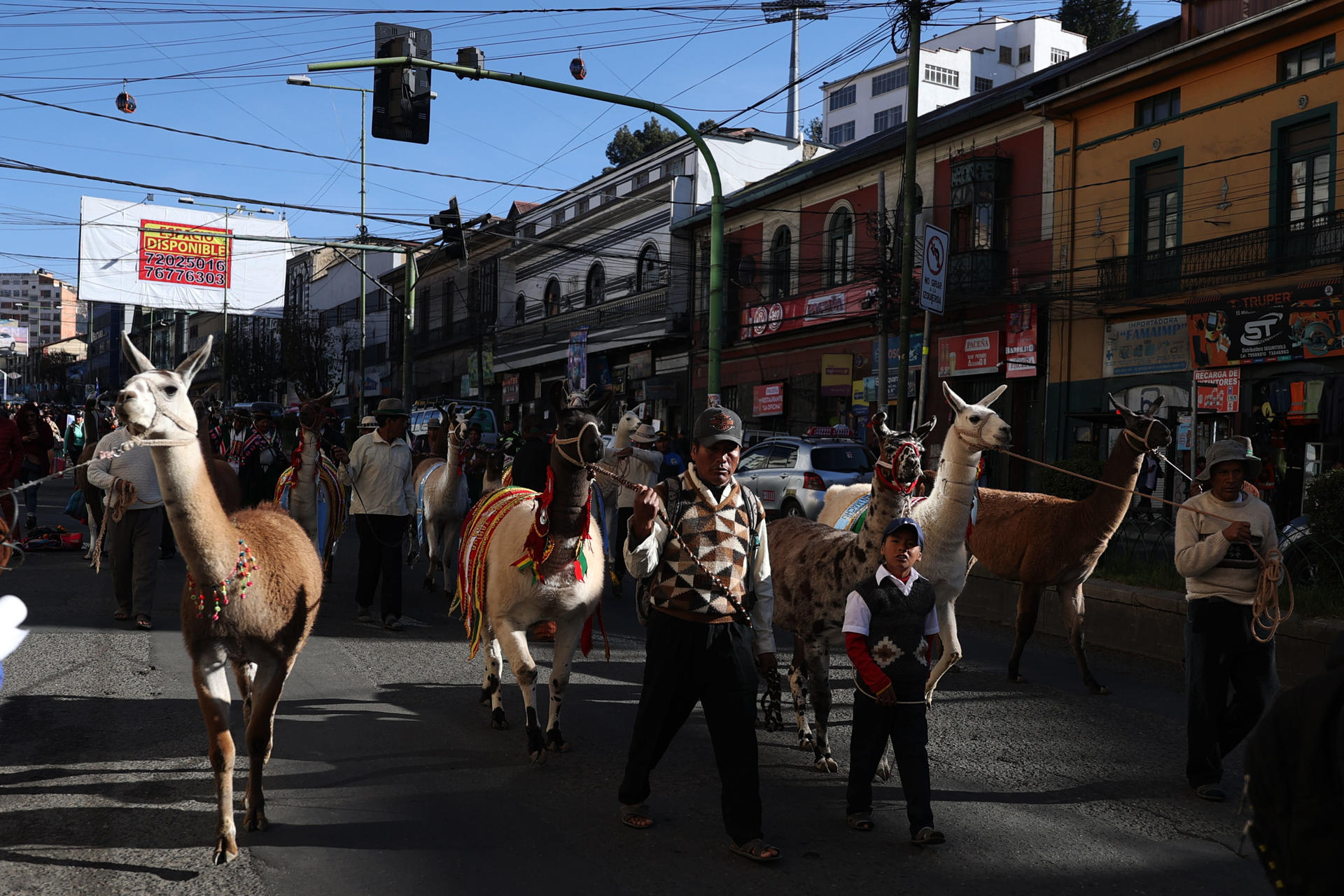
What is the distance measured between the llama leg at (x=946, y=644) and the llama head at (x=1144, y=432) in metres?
1.96

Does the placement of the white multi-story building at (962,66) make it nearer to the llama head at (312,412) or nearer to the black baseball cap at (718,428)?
the llama head at (312,412)

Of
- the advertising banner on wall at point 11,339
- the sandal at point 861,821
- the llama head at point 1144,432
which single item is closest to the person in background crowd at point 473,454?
the llama head at point 1144,432

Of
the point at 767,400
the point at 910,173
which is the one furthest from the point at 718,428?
the point at 767,400

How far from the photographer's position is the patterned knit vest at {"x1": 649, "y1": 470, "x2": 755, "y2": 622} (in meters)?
4.68

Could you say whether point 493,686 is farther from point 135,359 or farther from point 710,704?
point 135,359

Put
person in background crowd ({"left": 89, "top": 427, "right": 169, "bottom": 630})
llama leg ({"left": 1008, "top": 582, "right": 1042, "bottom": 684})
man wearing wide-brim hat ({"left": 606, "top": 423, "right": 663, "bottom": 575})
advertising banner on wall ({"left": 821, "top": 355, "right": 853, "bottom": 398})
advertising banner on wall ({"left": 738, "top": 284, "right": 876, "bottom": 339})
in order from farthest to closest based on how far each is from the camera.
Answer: advertising banner on wall ({"left": 738, "top": 284, "right": 876, "bottom": 339}) → advertising banner on wall ({"left": 821, "top": 355, "right": 853, "bottom": 398}) → man wearing wide-brim hat ({"left": 606, "top": 423, "right": 663, "bottom": 575}) → person in background crowd ({"left": 89, "top": 427, "right": 169, "bottom": 630}) → llama leg ({"left": 1008, "top": 582, "right": 1042, "bottom": 684})

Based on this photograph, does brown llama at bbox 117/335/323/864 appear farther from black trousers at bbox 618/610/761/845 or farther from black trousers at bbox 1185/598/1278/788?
black trousers at bbox 1185/598/1278/788

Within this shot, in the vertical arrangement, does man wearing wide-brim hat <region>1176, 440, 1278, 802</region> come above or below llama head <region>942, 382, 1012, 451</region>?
below

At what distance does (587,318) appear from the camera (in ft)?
135

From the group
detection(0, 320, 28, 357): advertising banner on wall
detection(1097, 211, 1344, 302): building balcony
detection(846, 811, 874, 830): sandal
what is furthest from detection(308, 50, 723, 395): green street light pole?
detection(0, 320, 28, 357): advertising banner on wall

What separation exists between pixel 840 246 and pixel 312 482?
2215 centimetres

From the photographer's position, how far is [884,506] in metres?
5.85

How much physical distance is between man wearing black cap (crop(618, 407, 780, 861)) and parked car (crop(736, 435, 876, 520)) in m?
13.3

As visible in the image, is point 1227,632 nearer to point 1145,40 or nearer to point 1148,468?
point 1148,468
